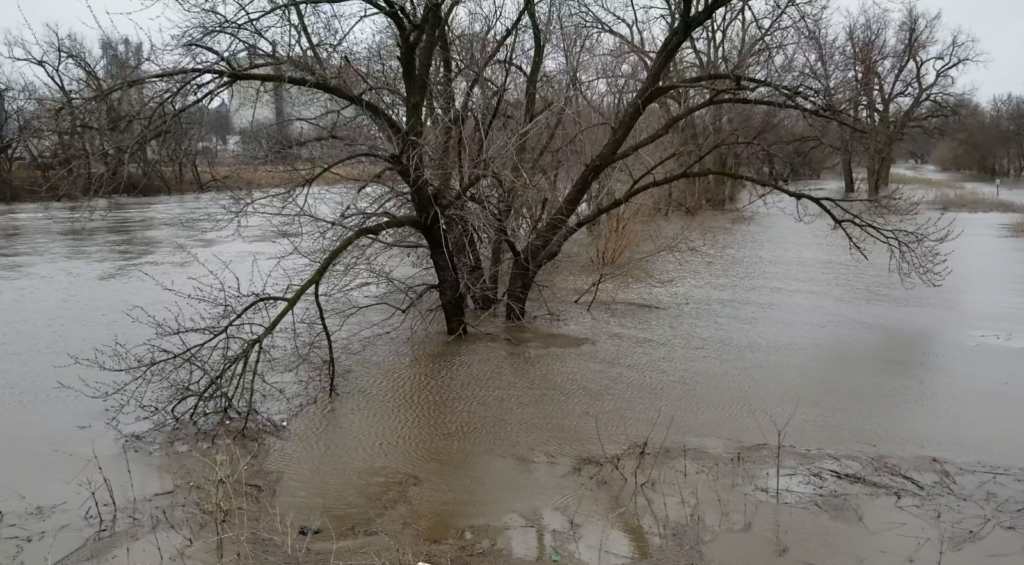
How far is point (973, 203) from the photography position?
1286 inches

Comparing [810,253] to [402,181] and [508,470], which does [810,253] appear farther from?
[508,470]

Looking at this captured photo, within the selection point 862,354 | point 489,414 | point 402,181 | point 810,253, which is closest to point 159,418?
point 489,414

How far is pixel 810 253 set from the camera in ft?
63.9

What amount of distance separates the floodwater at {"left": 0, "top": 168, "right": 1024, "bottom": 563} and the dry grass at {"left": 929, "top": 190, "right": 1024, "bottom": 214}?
1759 centimetres

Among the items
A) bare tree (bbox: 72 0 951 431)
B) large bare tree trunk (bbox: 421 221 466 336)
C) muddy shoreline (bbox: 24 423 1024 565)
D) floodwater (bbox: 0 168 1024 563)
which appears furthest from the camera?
large bare tree trunk (bbox: 421 221 466 336)

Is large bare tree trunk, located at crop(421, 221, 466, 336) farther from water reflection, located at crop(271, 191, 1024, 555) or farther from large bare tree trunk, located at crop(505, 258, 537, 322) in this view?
large bare tree trunk, located at crop(505, 258, 537, 322)

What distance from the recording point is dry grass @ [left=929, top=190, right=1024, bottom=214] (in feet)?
104

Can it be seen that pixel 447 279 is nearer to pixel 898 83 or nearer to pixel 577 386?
Result: pixel 577 386

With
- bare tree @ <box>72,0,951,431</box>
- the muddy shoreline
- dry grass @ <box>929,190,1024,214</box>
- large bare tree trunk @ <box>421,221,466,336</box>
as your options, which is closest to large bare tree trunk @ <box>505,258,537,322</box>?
bare tree @ <box>72,0,951,431</box>

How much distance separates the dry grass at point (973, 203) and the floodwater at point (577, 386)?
17593 millimetres

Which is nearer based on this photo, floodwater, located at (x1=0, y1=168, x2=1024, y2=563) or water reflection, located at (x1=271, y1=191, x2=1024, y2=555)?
floodwater, located at (x1=0, y1=168, x2=1024, y2=563)

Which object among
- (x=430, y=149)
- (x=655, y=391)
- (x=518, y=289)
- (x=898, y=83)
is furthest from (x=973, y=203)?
(x=430, y=149)

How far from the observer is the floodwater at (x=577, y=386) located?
6734 millimetres

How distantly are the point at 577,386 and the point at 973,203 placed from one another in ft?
98.3
